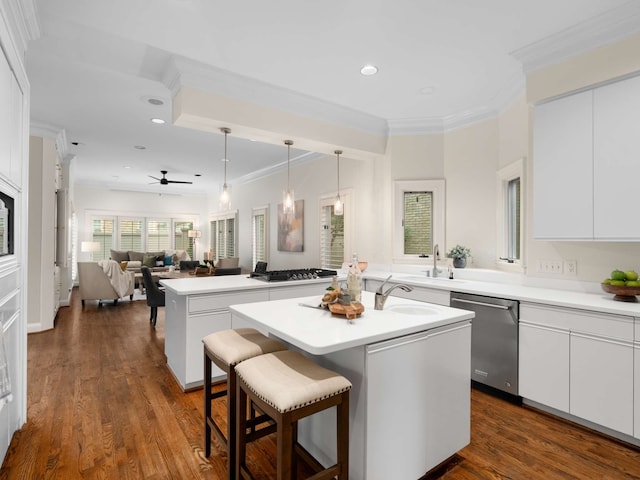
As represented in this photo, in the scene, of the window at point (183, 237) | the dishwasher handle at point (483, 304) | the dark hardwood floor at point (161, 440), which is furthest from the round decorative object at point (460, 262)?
the window at point (183, 237)

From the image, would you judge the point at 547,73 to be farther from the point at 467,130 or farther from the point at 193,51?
the point at 193,51

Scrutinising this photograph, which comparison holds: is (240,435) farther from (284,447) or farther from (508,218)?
(508,218)

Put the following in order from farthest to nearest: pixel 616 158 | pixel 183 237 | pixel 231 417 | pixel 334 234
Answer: pixel 183 237 < pixel 334 234 < pixel 616 158 < pixel 231 417

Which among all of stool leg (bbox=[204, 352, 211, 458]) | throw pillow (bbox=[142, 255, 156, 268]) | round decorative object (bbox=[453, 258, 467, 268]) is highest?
round decorative object (bbox=[453, 258, 467, 268])

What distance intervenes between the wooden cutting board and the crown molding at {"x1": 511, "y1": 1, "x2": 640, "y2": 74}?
8.04 ft

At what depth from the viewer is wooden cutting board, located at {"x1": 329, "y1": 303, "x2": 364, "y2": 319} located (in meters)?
1.82

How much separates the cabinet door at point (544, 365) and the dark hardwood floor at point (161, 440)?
158mm

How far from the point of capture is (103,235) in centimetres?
948

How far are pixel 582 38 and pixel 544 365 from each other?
2.36 m

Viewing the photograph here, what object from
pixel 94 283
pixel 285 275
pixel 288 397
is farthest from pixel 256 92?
pixel 94 283

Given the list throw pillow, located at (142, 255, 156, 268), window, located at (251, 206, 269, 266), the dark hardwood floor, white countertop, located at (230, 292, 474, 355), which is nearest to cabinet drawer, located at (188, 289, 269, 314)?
the dark hardwood floor

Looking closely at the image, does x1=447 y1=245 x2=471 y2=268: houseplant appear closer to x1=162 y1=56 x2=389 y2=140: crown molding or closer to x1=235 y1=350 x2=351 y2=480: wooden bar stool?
x1=162 y1=56 x2=389 y2=140: crown molding

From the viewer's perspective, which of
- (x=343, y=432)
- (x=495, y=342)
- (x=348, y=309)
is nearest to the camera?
(x=343, y=432)

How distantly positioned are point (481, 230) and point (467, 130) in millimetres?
1178
